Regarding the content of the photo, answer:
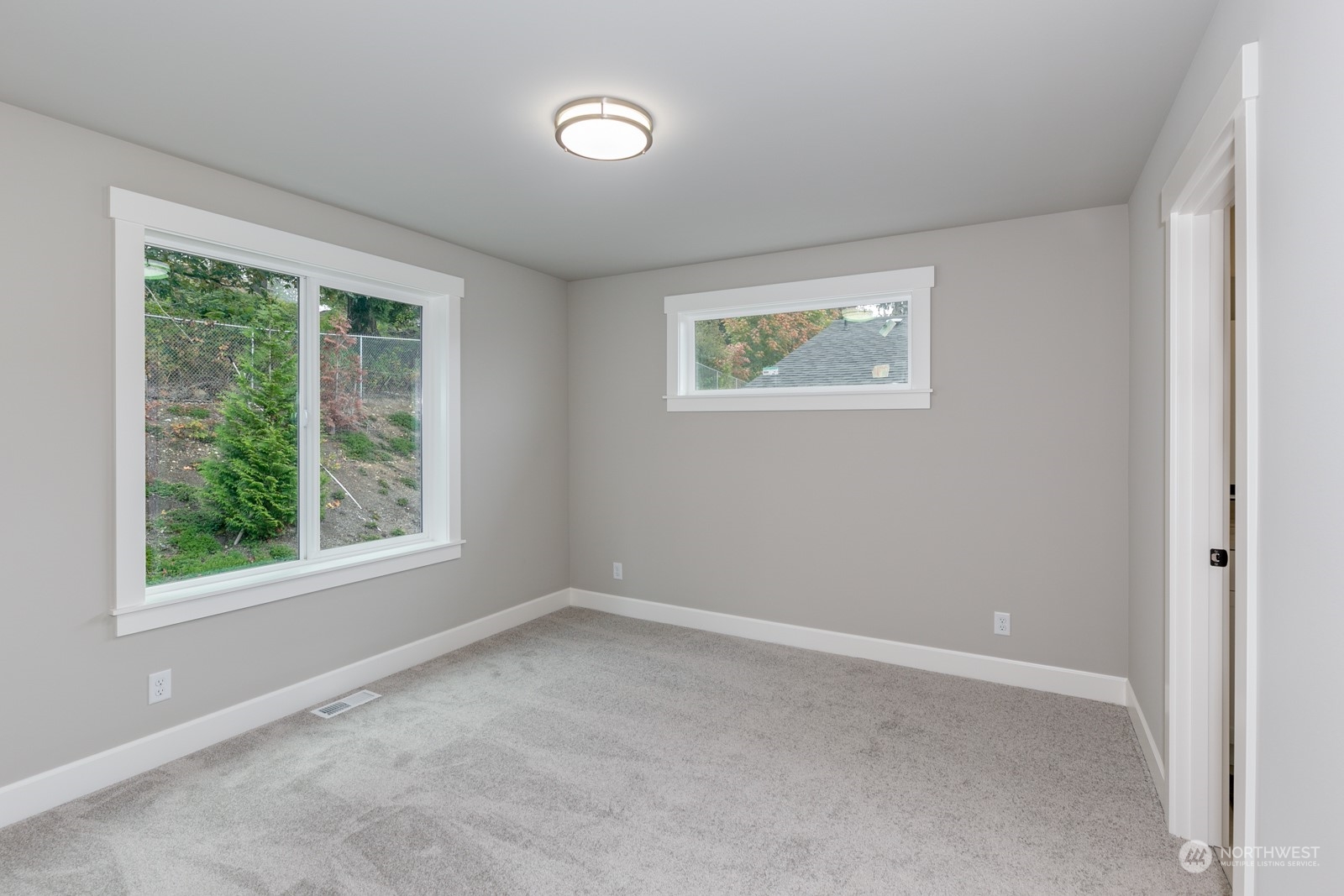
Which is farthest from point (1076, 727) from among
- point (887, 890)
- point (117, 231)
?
point (117, 231)

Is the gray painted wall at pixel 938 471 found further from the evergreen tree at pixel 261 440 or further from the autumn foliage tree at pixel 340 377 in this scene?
the evergreen tree at pixel 261 440

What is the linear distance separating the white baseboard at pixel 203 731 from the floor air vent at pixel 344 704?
0.07 metres

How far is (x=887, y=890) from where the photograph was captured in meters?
1.93

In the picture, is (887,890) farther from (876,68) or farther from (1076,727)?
(876,68)

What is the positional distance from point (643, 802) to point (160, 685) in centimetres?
199

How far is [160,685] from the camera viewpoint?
8.72 feet

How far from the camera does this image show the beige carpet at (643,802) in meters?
1.99

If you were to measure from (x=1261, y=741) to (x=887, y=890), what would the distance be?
106 centimetres

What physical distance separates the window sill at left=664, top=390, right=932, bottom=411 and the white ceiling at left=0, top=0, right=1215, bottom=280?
39.5 inches

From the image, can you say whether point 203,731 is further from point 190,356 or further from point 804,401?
point 804,401

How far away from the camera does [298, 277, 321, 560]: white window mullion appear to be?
3.31m

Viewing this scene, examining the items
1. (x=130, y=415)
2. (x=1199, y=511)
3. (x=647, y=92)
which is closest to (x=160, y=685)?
(x=130, y=415)

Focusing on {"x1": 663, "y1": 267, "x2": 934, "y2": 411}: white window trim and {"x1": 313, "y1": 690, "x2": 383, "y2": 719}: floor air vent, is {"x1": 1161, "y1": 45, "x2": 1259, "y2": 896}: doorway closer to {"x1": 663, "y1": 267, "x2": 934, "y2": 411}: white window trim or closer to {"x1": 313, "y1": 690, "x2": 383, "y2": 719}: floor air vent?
{"x1": 663, "y1": 267, "x2": 934, "y2": 411}: white window trim

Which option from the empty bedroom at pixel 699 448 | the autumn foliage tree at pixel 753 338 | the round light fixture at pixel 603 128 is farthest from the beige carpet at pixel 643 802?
the round light fixture at pixel 603 128
